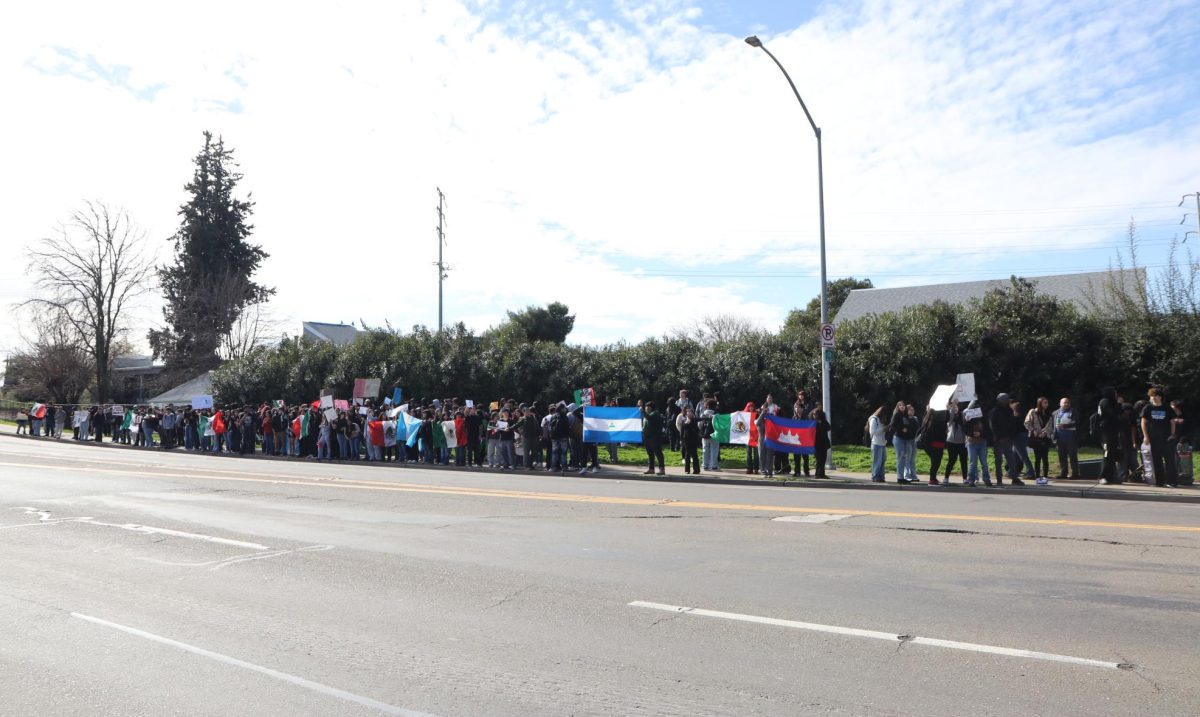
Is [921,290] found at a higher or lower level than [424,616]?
higher

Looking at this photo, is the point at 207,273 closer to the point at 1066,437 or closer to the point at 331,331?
the point at 331,331

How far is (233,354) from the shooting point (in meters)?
64.3

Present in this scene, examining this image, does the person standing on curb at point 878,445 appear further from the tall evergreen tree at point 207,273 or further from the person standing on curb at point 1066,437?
the tall evergreen tree at point 207,273

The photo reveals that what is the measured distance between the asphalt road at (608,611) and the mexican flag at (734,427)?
8553mm

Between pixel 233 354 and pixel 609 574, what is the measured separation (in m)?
62.1

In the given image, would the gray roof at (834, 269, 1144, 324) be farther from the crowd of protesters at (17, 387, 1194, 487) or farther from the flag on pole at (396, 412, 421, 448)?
the flag on pole at (396, 412, 421, 448)

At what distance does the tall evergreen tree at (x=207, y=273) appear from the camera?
6462 centimetres

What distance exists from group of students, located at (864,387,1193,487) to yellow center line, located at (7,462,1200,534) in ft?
17.8

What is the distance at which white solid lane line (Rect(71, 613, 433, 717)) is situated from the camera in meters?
5.00

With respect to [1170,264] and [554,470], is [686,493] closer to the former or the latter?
[554,470]

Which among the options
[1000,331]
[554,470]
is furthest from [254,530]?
[1000,331]

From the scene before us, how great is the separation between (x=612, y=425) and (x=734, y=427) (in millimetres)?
3337

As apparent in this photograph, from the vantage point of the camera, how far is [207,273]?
66.1 m

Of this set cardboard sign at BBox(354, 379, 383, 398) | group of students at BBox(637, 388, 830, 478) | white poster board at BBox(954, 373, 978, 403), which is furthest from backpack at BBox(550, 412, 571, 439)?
cardboard sign at BBox(354, 379, 383, 398)
